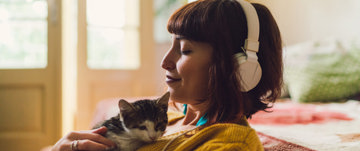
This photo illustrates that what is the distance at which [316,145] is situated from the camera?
0.75 m

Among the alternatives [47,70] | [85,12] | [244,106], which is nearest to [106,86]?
[47,70]

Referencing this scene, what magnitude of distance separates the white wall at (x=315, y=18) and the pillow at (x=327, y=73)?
231mm

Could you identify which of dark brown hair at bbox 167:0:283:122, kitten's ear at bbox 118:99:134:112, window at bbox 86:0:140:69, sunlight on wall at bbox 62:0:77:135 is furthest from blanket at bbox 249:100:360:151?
sunlight on wall at bbox 62:0:77:135

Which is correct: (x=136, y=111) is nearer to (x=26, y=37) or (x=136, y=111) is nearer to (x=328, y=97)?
(x=328, y=97)

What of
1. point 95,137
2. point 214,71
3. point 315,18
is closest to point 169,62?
point 214,71

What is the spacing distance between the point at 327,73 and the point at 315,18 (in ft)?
2.64

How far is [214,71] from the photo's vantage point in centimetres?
64

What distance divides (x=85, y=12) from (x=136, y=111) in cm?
210

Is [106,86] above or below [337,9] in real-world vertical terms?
below

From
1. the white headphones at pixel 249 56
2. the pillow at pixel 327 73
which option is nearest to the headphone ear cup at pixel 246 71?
the white headphones at pixel 249 56

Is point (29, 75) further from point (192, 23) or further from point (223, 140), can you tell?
point (223, 140)

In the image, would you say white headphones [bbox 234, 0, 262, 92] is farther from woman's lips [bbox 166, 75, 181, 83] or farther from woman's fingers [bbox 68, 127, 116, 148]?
woman's fingers [bbox 68, 127, 116, 148]

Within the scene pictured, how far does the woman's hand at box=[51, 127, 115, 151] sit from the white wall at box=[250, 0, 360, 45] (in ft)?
5.50

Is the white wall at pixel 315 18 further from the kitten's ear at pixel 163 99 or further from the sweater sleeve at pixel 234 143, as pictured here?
the sweater sleeve at pixel 234 143
